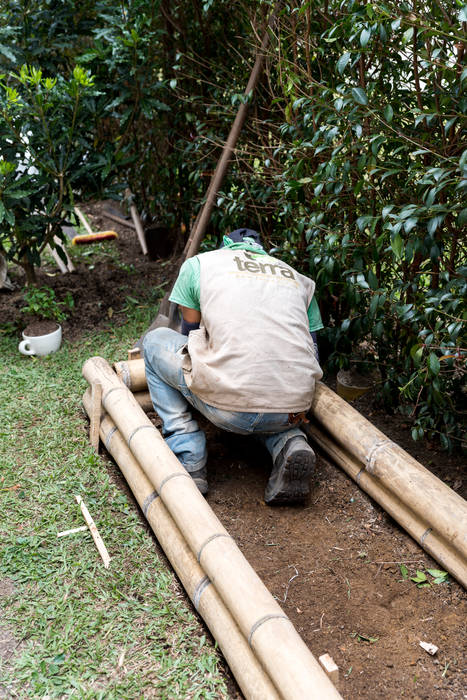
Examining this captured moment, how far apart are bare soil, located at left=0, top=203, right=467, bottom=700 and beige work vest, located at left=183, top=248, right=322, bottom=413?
514 millimetres

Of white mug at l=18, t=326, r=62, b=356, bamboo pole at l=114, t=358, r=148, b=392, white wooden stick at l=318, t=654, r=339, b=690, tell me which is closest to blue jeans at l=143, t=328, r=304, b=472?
bamboo pole at l=114, t=358, r=148, b=392

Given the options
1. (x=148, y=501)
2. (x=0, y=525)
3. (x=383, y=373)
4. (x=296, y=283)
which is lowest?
(x=0, y=525)

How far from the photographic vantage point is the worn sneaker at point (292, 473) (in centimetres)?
258

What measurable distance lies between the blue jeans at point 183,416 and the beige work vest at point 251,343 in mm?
79

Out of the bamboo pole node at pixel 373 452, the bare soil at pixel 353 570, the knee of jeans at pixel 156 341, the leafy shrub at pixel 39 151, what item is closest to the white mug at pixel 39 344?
the leafy shrub at pixel 39 151

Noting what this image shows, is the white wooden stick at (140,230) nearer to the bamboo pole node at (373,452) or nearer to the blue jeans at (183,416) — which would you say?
the blue jeans at (183,416)

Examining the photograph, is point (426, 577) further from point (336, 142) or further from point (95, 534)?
point (336, 142)

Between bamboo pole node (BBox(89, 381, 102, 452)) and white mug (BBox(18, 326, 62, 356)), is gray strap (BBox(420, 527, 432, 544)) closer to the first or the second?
bamboo pole node (BBox(89, 381, 102, 452))

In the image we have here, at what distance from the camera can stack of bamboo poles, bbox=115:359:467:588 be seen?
7.45 feet

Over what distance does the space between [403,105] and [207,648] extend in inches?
90.6

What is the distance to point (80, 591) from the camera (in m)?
2.31

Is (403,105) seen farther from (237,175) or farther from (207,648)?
(207,648)

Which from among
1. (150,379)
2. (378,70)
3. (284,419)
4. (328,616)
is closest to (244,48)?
(378,70)

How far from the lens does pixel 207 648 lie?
206 centimetres
